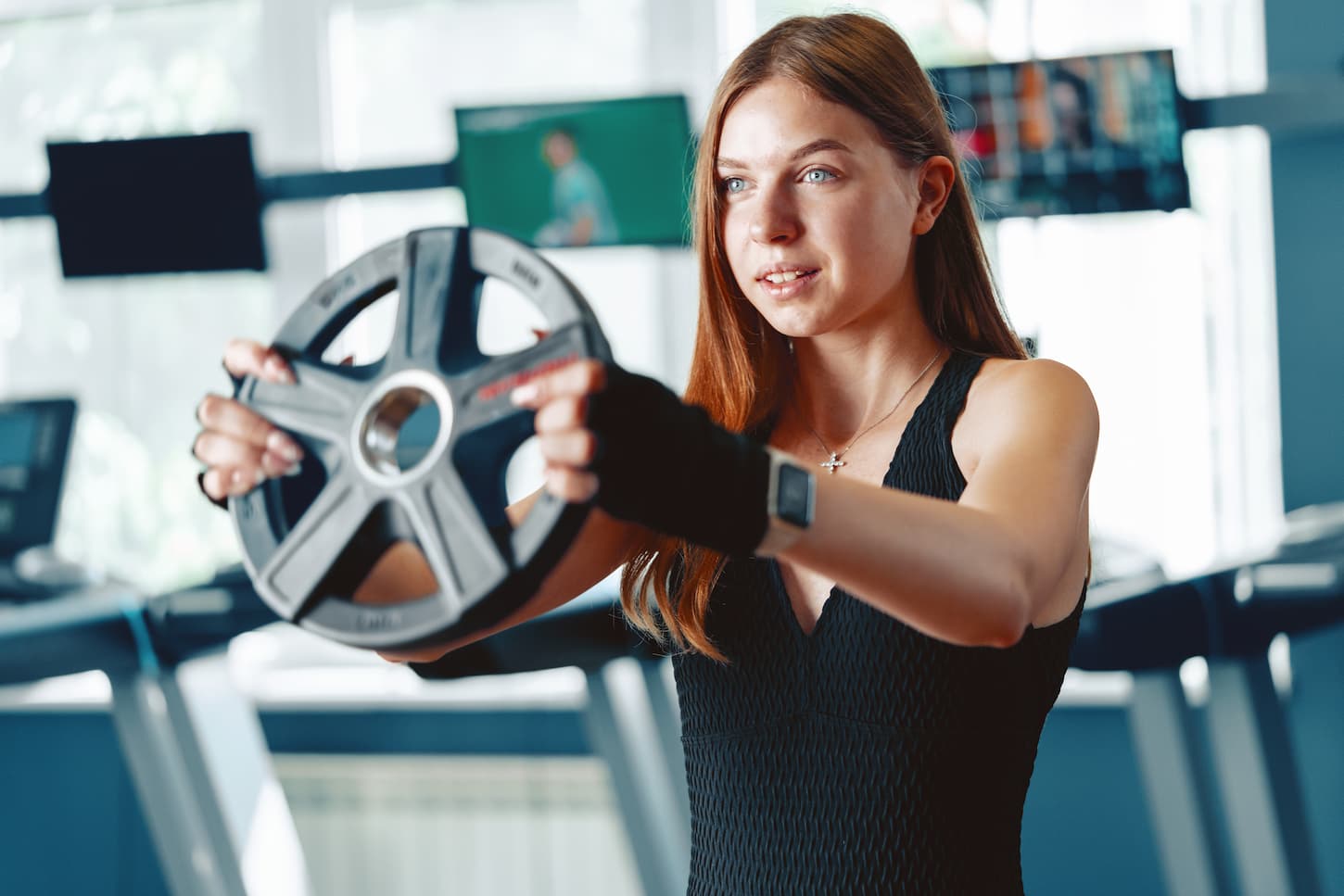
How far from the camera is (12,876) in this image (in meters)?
3.39

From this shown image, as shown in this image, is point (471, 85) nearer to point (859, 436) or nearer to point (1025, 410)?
point (859, 436)

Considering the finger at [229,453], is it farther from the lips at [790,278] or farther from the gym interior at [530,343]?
the gym interior at [530,343]

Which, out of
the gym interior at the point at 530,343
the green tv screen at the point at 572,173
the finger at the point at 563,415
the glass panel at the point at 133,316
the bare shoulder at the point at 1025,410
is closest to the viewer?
the finger at the point at 563,415

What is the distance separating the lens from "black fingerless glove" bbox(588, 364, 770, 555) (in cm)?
70

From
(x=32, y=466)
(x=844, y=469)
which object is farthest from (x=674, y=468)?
(x=32, y=466)

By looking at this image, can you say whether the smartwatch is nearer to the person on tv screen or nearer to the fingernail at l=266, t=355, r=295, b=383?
the fingernail at l=266, t=355, r=295, b=383

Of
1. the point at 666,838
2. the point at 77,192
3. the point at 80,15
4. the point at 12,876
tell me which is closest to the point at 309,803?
the point at 12,876

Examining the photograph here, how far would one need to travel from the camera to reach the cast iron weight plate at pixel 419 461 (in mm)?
753

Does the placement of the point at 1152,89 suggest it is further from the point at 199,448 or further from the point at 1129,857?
the point at 199,448

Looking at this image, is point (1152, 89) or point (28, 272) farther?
point (28, 272)

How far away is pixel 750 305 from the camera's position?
4.00 ft

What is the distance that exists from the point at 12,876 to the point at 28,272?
61.2 inches

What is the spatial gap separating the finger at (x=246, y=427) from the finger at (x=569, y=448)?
221 mm

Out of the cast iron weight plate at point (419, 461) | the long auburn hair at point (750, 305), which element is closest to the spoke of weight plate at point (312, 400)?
the cast iron weight plate at point (419, 461)
